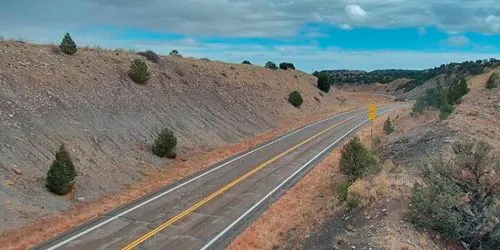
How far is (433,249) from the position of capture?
492 inches

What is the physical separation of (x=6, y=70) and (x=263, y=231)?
1801 centimetres

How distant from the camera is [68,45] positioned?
34312 mm

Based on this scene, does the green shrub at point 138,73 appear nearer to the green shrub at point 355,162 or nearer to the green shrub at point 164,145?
the green shrub at point 164,145

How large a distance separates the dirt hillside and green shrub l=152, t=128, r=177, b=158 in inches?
22.2

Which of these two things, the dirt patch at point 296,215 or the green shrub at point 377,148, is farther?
the green shrub at point 377,148

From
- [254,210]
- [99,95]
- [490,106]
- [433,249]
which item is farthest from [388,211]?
[490,106]

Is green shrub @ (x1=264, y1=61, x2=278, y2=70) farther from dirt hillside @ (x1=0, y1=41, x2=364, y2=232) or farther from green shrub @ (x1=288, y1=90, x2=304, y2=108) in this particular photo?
dirt hillside @ (x1=0, y1=41, x2=364, y2=232)

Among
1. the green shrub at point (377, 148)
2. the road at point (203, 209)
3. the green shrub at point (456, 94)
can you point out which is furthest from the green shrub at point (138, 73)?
the green shrub at point (456, 94)

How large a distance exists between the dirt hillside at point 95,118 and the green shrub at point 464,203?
13491 millimetres

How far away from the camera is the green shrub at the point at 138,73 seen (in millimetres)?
36594

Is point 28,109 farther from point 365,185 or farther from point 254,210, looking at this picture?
point 365,185

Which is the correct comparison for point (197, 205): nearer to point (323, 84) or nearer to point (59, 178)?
point (59, 178)

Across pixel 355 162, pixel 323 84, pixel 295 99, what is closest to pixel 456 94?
pixel 295 99

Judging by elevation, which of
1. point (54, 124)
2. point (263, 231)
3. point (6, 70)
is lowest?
point (263, 231)
